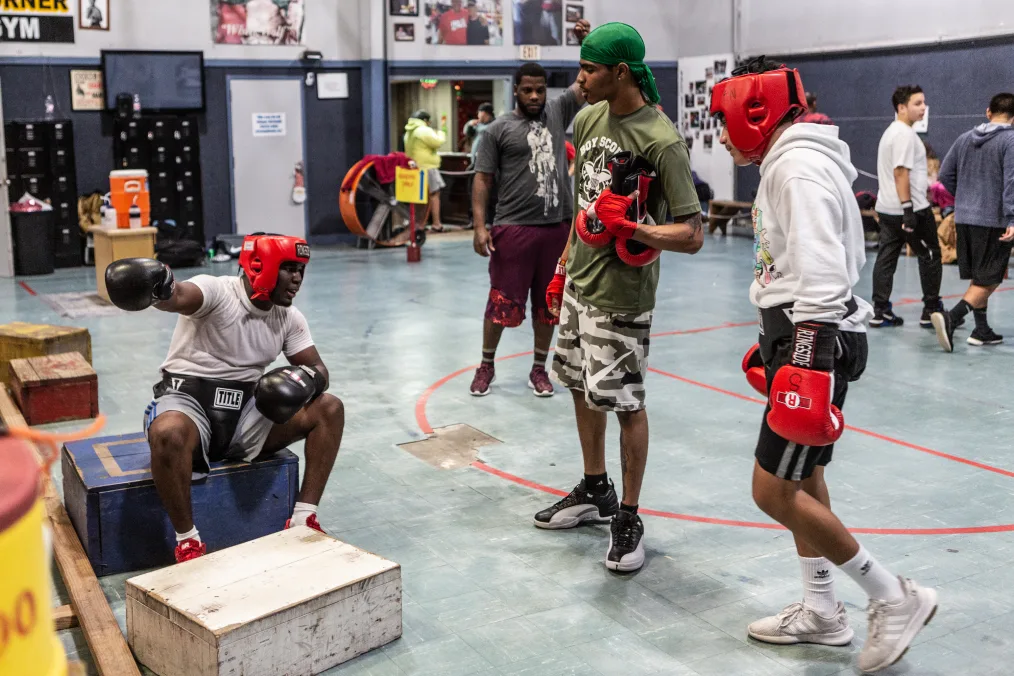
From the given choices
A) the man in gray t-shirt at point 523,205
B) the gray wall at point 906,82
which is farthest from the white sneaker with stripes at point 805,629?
the gray wall at point 906,82

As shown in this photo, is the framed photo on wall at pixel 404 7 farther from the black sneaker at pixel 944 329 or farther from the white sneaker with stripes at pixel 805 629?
→ the white sneaker with stripes at pixel 805 629

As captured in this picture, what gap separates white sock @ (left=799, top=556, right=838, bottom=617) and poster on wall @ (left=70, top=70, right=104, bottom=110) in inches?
475

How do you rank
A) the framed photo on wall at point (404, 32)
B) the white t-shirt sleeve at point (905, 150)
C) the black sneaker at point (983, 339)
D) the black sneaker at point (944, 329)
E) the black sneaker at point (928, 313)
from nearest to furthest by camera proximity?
the black sneaker at point (944, 329)
the black sneaker at point (983, 339)
the white t-shirt sleeve at point (905, 150)
the black sneaker at point (928, 313)
the framed photo on wall at point (404, 32)

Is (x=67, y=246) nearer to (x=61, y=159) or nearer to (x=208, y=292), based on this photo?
(x=61, y=159)

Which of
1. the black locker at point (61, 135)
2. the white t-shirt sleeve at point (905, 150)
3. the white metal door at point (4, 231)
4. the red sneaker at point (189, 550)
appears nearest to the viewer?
the red sneaker at point (189, 550)

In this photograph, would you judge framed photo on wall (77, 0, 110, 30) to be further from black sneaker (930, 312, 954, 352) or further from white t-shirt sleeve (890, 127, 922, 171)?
black sneaker (930, 312, 954, 352)

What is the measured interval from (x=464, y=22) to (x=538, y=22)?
1246 millimetres

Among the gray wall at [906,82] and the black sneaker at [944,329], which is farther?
the gray wall at [906,82]

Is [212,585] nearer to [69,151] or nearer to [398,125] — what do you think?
[69,151]

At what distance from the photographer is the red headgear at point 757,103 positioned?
116 inches

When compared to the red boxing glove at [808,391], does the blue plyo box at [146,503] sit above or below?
below

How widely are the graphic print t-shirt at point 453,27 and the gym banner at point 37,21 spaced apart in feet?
16.4

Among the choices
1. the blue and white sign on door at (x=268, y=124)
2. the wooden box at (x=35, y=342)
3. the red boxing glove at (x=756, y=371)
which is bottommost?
the wooden box at (x=35, y=342)

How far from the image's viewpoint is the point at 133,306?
345 centimetres
